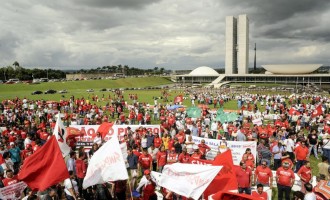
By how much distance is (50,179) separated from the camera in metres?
8.02

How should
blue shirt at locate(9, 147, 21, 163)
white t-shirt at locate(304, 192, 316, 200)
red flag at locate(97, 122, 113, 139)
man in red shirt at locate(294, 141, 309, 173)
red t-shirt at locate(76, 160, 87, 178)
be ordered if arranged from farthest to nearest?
red flag at locate(97, 122, 113, 139) → blue shirt at locate(9, 147, 21, 163) → man in red shirt at locate(294, 141, 309, 173) → red t-shirt at locate(76, 160, 87, 178) → white t-shirt at locate(304, 192, 316, 200)

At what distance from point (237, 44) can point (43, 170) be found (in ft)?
513

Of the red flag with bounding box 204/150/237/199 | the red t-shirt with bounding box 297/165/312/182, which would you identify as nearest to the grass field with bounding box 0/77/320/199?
the red t-shirt with bounding box 297/165/312/182

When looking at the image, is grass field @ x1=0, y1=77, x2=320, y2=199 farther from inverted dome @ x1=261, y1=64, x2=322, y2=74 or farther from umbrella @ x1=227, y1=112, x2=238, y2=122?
umbrella @ x1=227, y1=112, x2=238, y2=122

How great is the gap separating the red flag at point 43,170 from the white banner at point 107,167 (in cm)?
72

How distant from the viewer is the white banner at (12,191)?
883 centimetres

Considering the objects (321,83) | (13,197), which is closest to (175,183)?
(13,197)

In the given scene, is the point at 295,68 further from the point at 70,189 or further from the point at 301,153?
the point at 70,189

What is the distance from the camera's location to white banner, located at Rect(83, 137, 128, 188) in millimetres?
8383

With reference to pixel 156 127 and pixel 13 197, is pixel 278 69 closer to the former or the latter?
pixel 156 127

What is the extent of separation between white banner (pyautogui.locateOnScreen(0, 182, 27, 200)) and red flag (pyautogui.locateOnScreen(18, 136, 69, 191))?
1.20 m

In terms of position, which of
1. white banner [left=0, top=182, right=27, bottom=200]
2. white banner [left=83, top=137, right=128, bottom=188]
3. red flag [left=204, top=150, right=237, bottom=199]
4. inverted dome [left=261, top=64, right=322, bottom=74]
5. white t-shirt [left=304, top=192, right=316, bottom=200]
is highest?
inverted dome [left=261, top=64, right=322, bottom=74]

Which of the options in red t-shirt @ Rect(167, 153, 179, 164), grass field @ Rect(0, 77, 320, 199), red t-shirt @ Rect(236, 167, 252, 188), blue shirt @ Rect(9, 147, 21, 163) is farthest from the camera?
grass field @ Rect(0, 77, 320, 199)

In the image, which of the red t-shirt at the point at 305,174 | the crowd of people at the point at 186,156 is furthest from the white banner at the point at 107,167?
the red t-shirt at the point at 305,174
